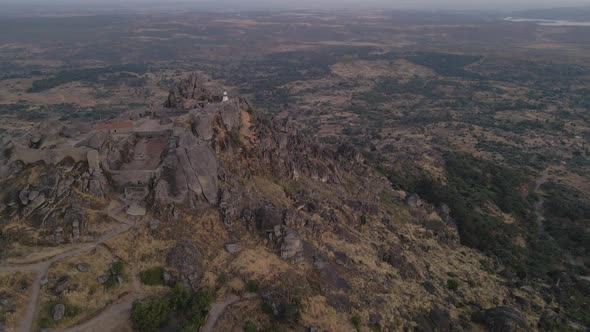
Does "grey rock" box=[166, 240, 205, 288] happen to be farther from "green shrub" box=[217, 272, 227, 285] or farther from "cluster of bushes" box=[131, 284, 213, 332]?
"green shrub" box=[217, 272, 227, 285]

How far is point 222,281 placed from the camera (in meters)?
39.6

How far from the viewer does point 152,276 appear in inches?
1484

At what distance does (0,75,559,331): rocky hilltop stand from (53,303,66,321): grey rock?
22 cm

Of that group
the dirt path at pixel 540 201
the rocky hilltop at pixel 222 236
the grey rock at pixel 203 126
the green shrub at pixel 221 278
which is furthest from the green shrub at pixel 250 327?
the dirt path at pixel 540 201

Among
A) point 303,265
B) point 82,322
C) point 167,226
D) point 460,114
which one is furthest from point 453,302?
point 460,114

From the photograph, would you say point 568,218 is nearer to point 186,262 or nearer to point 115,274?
point 186,262

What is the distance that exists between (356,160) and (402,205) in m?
12.7

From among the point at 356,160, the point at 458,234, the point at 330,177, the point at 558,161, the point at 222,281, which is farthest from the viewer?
the point at 558,161

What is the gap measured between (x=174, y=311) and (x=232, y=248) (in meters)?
9.25

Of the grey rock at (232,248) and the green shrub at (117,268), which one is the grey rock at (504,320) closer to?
the grey rock at (232,248)

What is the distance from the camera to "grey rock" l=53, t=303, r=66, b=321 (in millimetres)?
32562

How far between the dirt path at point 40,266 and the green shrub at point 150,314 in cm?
769

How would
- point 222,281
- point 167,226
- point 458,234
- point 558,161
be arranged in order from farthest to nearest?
point 558,161, point 458,234, point 167,226, point 222,281

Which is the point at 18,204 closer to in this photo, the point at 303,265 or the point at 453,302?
the point at 303,265
